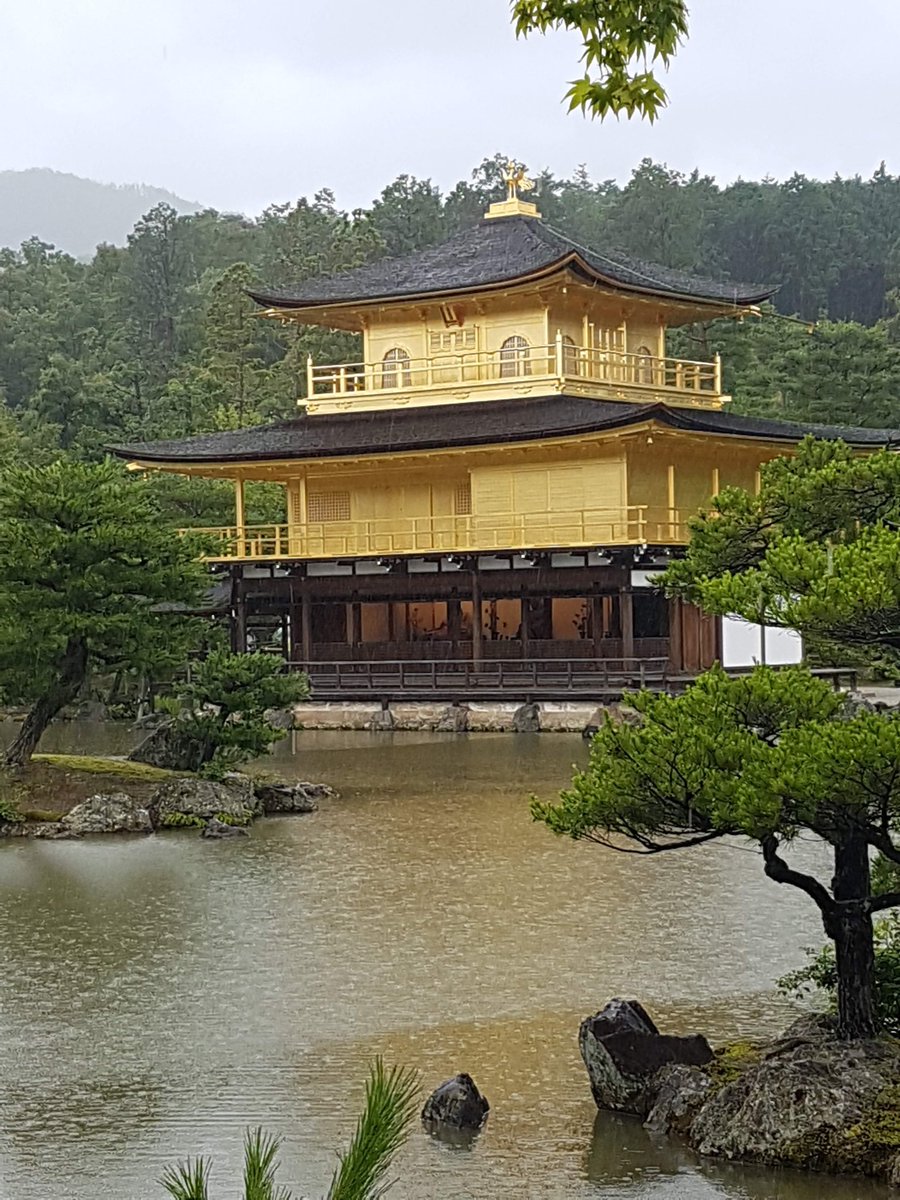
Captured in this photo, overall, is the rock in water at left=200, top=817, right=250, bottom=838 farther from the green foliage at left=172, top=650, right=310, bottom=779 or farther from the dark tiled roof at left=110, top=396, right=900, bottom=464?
the dark tiled roof at left=110, top=396, right=900, bottom=464

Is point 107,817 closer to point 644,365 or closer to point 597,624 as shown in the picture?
point 597,624

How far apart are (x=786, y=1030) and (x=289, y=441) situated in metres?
26.6

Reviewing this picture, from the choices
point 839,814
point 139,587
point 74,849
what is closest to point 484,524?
point 139,587

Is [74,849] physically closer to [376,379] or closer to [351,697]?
[351,697]

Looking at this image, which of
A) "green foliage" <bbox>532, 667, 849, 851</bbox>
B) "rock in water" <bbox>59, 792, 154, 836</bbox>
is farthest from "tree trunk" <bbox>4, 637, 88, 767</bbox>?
"green foliage" <bbox>532, 667, 849, 851</bbox>

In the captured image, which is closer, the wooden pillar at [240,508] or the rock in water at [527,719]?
the rock in water at [527,719]

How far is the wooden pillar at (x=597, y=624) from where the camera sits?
32219 mm

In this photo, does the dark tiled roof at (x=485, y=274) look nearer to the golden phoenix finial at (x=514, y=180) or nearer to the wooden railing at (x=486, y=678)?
the golden phoenix finial at (x=514, y=180)

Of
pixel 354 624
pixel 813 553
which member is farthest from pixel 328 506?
pixel 813 553

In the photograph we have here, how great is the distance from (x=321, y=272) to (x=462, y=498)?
110 feet

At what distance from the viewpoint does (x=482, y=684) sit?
31484 mm

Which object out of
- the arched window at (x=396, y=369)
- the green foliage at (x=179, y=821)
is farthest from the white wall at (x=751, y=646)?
the green foliage at (x=179, y=821)

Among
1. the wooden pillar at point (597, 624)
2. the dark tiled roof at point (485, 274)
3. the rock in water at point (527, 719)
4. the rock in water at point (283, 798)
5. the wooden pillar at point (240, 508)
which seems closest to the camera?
the rock in water at point (283, 798)

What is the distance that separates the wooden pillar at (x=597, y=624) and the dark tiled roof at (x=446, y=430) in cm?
318
